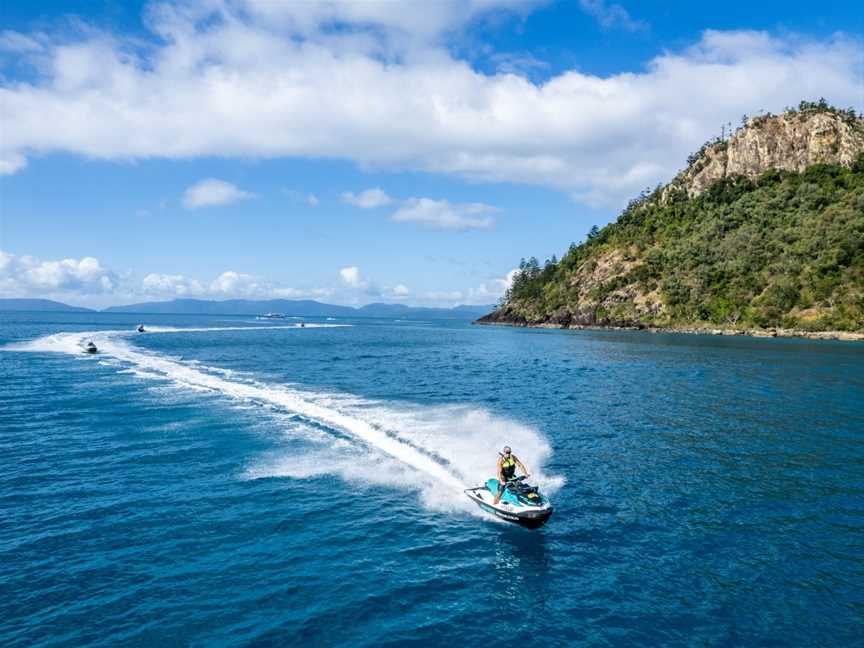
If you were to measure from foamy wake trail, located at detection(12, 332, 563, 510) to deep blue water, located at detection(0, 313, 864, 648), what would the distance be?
27 centimetres

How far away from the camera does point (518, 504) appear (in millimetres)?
26922

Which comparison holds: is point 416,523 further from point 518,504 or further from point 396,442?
point 396,442

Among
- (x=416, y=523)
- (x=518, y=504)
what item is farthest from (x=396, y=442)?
(x=518, y=504)

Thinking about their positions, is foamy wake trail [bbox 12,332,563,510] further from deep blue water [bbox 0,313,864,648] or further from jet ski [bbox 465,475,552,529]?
jet ski [bbox 465,475,552,529]

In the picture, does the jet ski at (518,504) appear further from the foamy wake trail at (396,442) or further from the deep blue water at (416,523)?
the foamy wake trail at (396,442)

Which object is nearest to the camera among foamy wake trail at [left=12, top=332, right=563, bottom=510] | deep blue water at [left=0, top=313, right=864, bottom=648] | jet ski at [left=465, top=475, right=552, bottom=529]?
deep blue water at [left=0, top=313, right=864, bottom=648]

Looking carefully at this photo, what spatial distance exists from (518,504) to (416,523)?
207 inches

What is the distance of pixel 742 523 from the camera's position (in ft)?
91.9

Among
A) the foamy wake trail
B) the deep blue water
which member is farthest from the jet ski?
the foamy wake trail

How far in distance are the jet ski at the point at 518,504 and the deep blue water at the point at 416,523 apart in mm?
815

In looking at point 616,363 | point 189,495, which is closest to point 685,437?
point 189,495

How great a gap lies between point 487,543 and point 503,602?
15.9 feet

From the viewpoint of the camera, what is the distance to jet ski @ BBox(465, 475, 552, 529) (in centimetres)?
2644

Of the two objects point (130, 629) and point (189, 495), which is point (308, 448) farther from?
point (130, 629)
